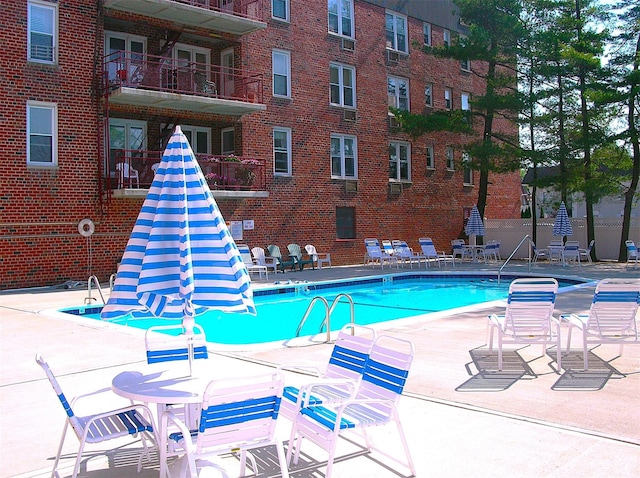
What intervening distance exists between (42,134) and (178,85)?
4.25 metres

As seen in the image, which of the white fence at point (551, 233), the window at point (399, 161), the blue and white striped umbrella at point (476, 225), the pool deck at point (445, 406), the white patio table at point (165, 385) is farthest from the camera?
the window at point (399, 161)

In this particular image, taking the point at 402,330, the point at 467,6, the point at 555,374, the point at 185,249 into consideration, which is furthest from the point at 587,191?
the point at 185,249

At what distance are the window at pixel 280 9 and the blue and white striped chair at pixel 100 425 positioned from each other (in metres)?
20.6

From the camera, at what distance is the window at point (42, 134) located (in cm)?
1711

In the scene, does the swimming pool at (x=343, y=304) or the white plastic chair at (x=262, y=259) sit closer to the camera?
the swimming pool at (x=343, y=304)

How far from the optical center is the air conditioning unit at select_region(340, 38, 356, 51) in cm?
2531

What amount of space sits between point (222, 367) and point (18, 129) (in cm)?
1443

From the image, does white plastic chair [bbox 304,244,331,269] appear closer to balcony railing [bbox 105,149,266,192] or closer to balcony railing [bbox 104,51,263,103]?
balcony railing [bbox 105,149,266,192]

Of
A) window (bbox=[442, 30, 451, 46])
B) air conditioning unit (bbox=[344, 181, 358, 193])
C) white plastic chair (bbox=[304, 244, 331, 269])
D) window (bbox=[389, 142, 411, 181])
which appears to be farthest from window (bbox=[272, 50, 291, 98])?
window (bbox=[442, 30, 451, 46])

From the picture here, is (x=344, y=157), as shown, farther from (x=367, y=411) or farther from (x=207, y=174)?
(x=367, y=411)

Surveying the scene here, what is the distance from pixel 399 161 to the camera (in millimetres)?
28000

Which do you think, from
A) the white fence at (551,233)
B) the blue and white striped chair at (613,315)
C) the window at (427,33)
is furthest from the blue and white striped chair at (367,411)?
the window at (427,33)

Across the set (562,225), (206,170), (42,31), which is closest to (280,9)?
(206,170)

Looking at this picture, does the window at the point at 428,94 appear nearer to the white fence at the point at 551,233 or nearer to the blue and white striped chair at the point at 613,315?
the white fence at the point at 551,233
